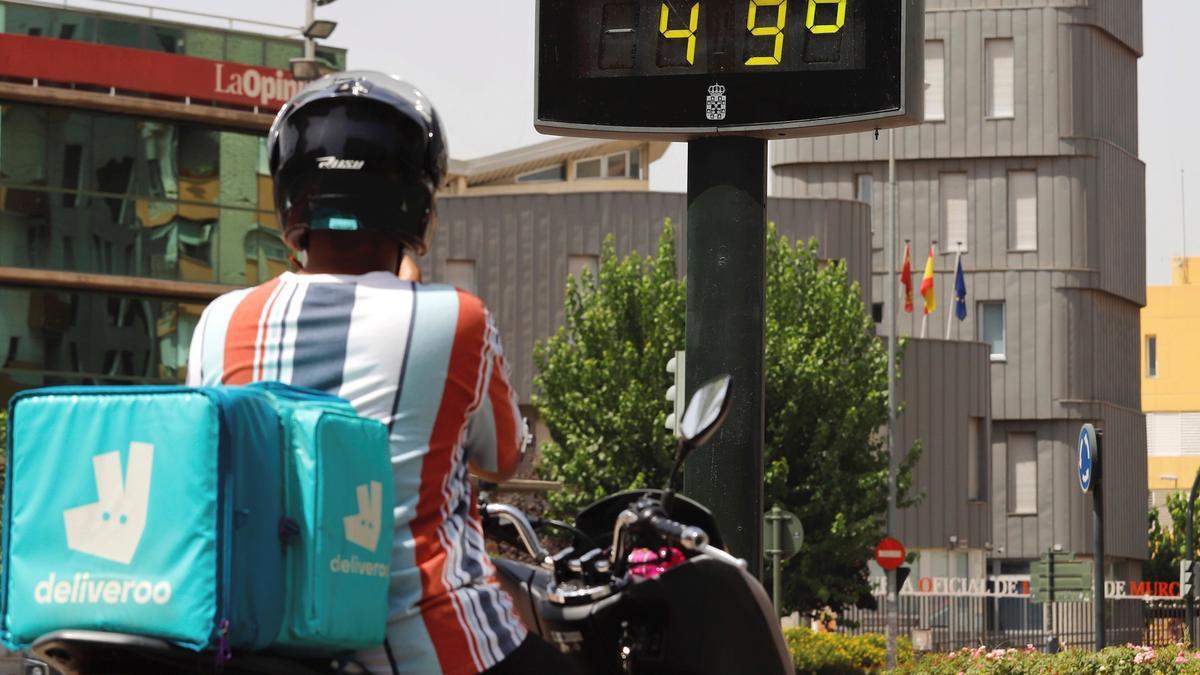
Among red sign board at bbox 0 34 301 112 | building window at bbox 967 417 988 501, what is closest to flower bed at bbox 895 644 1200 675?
red sign board at bbox 0 34 301 112

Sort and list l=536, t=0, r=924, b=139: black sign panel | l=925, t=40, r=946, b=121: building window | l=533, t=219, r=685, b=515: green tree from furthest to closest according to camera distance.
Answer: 1. l=925, t=40, r=946, b=121: building window
2. l=533, t=219, r=685, b=515: green tree
3. l=536, t=0, r=924, b=139: black sign panel

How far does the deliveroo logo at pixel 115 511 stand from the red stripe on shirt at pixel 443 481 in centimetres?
49

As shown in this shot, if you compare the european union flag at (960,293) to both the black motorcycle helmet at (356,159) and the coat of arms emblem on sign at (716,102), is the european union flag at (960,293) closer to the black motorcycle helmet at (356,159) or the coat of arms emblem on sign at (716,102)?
the coat of arms emblem on sign at (716,102)

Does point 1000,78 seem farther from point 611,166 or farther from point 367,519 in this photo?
point 367,519

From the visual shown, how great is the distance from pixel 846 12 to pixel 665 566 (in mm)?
6392

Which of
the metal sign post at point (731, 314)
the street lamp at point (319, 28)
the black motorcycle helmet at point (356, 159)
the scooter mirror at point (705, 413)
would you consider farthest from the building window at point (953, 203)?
the black motorcycle helmet at point (356, 159)

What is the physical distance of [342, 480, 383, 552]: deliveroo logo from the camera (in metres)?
3.03

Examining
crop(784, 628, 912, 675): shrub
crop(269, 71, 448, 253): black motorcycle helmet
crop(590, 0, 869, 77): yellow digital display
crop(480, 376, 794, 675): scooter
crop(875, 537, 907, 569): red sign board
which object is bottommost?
crop(784, 628, 912, 675): shrub

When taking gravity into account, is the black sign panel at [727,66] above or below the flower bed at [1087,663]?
above

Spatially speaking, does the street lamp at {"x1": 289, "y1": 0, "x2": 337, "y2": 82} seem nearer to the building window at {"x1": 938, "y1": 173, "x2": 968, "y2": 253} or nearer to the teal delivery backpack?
the building window at {"x1": 938, "y1": 173, "x2": 968, "y2": 253}

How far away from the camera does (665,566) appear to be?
12.9 feet

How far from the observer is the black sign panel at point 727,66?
999 cm

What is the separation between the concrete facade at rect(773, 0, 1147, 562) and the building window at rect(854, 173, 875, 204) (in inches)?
2.9

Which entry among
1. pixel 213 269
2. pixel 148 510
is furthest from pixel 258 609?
pixel 213 269
